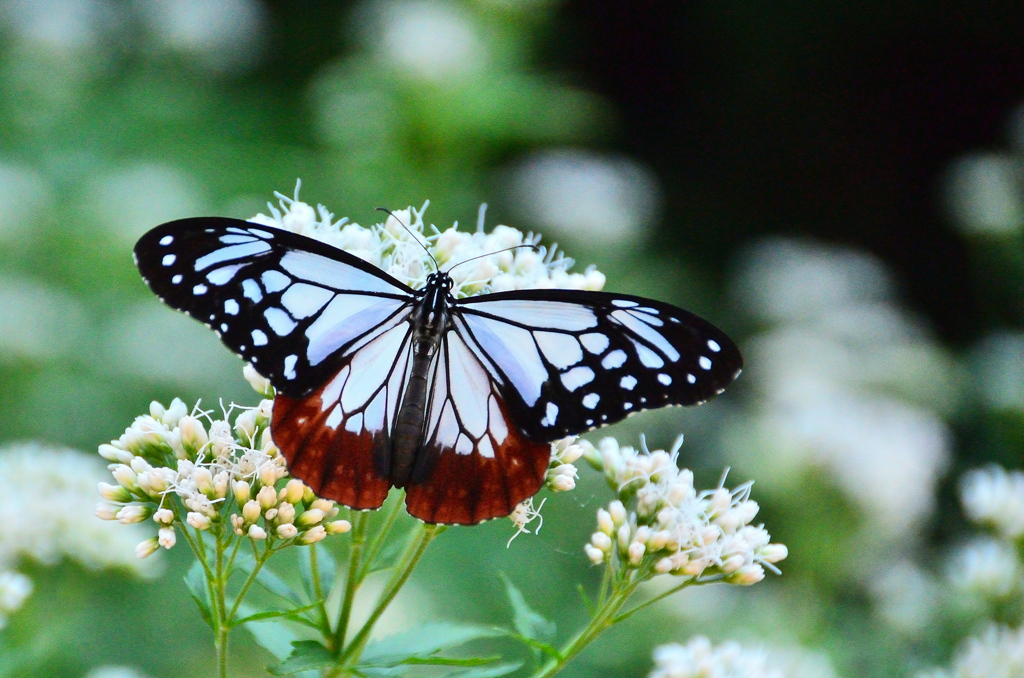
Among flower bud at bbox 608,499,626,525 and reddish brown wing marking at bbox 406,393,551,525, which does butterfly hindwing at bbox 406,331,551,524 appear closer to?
reddish brown wing marking at bbox 406,393,551,525

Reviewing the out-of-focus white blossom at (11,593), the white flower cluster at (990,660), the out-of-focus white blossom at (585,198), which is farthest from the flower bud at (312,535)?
the out-of-focus white blossom at (585,198)

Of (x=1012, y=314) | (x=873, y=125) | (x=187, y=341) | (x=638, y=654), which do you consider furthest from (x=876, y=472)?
(x=873, y=125)

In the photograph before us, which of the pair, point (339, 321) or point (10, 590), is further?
point (10, 590)

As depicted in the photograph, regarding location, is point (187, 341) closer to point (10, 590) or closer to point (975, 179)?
point (10, 590)

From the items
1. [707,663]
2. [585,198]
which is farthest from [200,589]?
[585,198]

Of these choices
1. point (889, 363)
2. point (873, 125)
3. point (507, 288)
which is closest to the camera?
point (507, 288)

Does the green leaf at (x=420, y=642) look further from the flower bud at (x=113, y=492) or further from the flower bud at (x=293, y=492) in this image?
the flower bud at (x=113, y=492)

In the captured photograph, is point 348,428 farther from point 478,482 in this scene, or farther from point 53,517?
point 53,517
